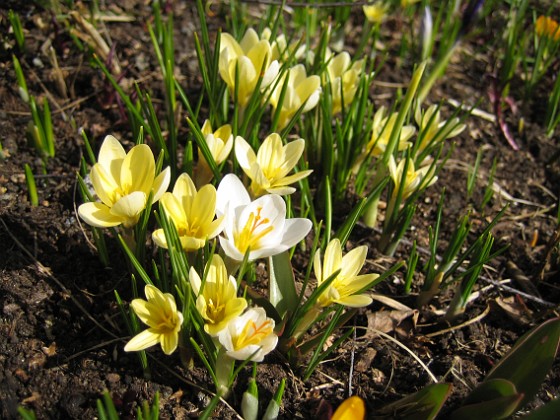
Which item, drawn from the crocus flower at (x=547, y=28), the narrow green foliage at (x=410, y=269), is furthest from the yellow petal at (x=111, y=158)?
the crocus flower at (x=547, y=28)

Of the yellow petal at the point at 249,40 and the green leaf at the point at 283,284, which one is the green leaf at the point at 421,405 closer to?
the green leaf at the point at 283,284

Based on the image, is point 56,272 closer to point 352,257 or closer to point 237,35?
point 352,257

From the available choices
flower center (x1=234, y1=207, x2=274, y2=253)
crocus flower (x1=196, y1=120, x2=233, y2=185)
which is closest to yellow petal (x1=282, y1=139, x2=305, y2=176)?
crocus flower (x1=196, y1=120, x2=233, y2=185)

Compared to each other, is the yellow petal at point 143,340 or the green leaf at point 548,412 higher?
the yellow petal at point 143,340

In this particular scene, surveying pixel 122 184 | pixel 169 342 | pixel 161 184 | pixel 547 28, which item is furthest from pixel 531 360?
pixel 547 28

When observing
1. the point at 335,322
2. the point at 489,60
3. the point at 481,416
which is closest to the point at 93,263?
the point at 335,322

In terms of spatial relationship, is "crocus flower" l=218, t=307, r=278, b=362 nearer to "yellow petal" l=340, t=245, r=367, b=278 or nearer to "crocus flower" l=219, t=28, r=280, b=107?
"yellow petal" l=340, t=245, r=367, b=278

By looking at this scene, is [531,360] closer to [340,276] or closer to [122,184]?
[340,276]
